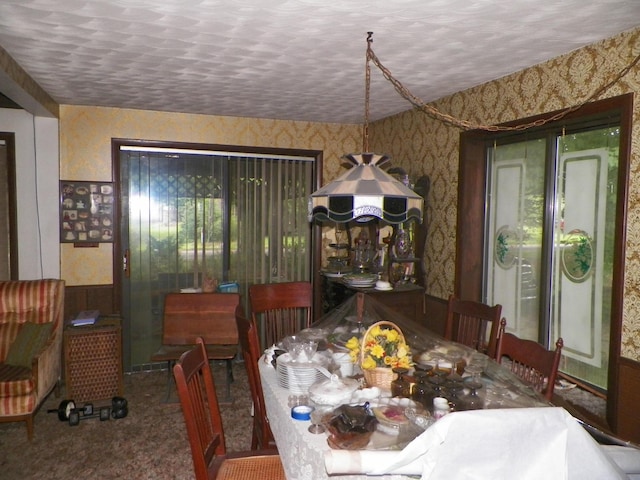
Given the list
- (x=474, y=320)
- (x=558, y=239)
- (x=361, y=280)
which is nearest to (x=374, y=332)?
(x=474, y=320)

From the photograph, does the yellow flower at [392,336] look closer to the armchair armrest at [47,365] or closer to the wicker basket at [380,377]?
the wicker basket at [380,377]

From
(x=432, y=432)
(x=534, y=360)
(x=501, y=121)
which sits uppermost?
(x=501, y=121)

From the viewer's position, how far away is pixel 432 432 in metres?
1.06

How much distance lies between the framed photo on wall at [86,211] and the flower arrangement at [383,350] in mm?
3307

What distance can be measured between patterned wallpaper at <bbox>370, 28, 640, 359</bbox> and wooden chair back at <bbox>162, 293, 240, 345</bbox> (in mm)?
1871

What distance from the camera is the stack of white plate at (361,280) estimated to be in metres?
4.32

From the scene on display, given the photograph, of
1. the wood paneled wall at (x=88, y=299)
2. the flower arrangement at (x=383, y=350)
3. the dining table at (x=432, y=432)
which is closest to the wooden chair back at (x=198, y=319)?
the wood paneled wall at (x=88, y=299)

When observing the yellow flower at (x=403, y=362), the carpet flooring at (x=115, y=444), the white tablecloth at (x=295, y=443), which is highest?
the yellow flower at (x=403, y=362)

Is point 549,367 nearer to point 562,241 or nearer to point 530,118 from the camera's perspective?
point 562,241

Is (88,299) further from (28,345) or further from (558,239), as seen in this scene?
(558,239)

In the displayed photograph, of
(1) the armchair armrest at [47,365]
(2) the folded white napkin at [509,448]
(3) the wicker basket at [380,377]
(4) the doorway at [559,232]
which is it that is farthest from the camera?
(1) the armchair armrest at [47,365]

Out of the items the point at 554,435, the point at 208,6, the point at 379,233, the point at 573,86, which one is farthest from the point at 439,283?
the point at 554,435

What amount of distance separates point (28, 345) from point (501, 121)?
3.92m

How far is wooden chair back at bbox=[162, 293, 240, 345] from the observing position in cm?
450
